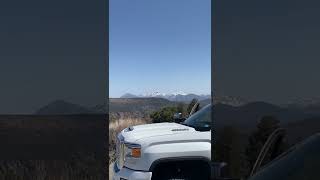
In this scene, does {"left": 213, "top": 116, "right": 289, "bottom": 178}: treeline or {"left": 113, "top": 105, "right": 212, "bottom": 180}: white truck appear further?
{"left": 213, "top": 116, "right": 289, "bottom": 178}: treeline

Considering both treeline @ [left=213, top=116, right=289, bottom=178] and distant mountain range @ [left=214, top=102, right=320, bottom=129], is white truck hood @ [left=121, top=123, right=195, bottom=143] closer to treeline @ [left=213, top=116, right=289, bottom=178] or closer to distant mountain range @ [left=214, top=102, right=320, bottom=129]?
treeline @ [left=213, top=116, right=289, bottom=178]

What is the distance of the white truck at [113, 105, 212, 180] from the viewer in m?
6.87

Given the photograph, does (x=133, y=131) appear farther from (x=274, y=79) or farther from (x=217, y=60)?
(x=274, y=79)

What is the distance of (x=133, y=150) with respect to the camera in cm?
709

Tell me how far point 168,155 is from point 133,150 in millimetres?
549

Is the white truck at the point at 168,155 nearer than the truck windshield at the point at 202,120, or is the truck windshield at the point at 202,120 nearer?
the white truck at the point at 168,155

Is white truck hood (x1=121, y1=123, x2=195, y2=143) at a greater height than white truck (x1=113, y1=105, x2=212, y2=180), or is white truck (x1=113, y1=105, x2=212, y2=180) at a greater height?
white truck hood (x1=121, y1=123, x2=195, y2=143)

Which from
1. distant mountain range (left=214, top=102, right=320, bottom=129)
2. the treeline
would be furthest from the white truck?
distant mountain range (left=214, top=102, right=320, bottom=129)

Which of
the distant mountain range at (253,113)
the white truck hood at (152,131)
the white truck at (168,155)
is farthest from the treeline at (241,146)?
the white truck hood at (152,131)

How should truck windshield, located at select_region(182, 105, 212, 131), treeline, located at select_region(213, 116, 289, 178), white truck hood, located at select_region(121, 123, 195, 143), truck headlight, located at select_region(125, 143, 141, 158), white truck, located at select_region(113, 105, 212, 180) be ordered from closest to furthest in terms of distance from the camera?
white truck, located at select_region(113, 105, 212, 180) → truck headlight, located at select_region(125, 143, 141, 158) → white truck hood, located at select_region(121, 123, 195, 143) → treeline, located at select_region(213, 116, 289, 178) → truck windshield, located at select_region(182, 105, 212, 131)

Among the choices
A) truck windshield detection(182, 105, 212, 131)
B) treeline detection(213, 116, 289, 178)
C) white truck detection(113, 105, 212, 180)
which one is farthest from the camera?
truck windshield detection(182, 105, 212, 131)

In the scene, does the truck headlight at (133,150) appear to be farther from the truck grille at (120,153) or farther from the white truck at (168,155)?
the truck grille at (120,153)

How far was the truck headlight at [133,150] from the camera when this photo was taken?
23.0 feet

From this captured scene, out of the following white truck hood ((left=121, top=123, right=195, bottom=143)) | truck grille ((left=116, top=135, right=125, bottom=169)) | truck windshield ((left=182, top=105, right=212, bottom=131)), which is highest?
truck windshield ((left=182, top=105, right=212, bottom=131))
